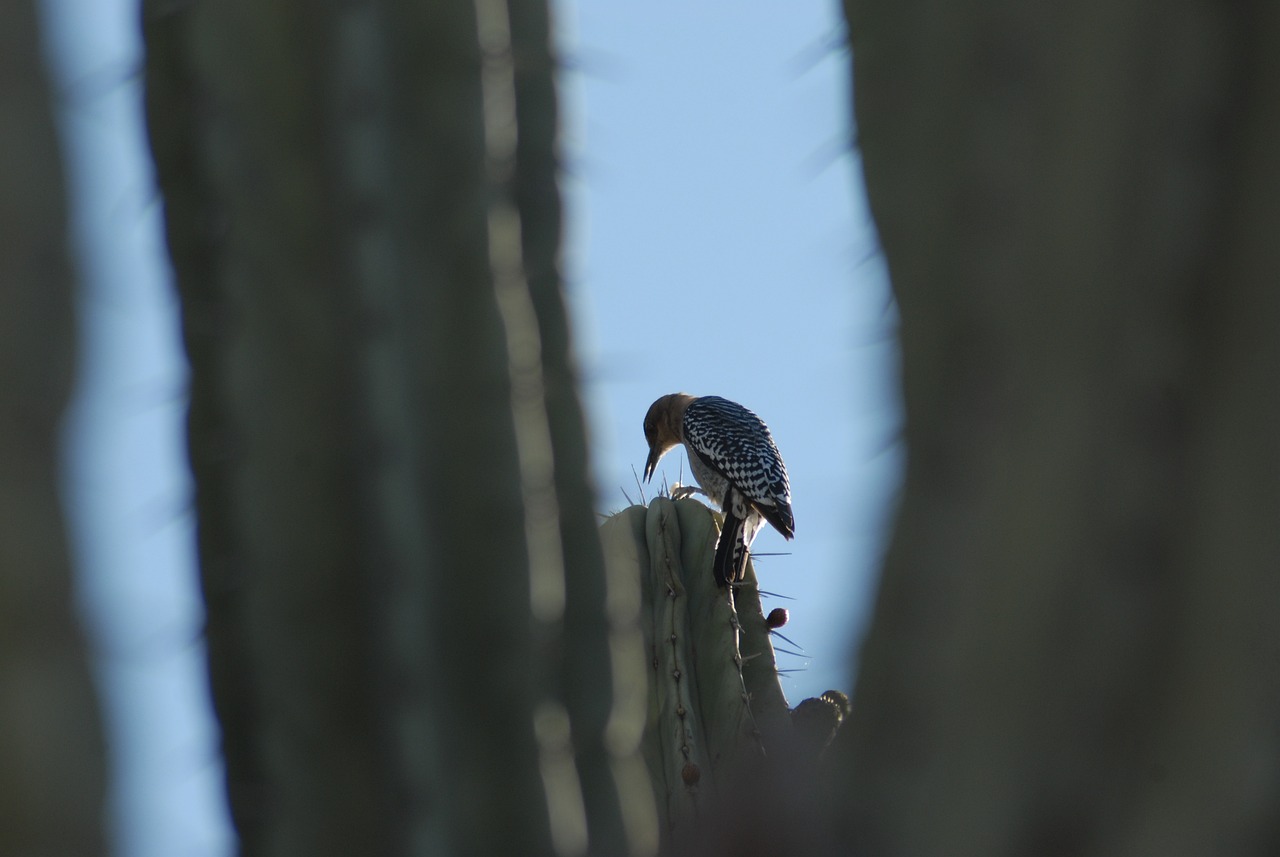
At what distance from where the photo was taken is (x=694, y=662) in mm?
4449

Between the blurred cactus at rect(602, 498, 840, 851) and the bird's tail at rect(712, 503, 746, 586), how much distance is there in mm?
56

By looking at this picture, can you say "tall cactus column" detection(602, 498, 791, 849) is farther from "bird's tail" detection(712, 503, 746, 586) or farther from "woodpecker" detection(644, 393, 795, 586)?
"woodpecker" detection(644, 393, 795, 586)

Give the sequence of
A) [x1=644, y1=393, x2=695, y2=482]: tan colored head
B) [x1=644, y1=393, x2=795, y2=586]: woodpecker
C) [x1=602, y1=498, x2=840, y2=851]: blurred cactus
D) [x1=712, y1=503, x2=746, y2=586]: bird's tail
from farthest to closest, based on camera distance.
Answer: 1. [x1=644, y1=393, x2=695, y2=482]: tan colored head
2. [x1=644, y1=393, x2=795, y2=586]: woodpecker
3. [x1=712, y1=503, x2=746, y2=586]: bird's tail
4. [x1=602, y1=498, x2=840, y2=851]: blurred cactus

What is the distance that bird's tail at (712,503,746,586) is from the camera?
16.0ft

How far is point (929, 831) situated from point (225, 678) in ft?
2.61

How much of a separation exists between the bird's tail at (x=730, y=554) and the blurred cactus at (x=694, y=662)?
0.06 meters

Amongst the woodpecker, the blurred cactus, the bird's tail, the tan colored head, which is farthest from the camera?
the tan colored head

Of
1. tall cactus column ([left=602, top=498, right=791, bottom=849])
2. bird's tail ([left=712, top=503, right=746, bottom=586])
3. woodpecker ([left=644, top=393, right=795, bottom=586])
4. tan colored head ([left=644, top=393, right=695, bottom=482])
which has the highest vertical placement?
tan colored head ([left=644, top=393, right=695, bottom=482])

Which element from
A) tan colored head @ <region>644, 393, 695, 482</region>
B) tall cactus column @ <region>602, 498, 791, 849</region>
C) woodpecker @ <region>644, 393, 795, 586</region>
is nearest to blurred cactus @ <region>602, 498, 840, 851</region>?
tall cactus column @ <region>602, 498, 791, 849</region>

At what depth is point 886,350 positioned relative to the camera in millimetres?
1486

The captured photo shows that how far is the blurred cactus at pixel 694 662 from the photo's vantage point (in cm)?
399

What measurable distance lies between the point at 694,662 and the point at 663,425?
5586 mm

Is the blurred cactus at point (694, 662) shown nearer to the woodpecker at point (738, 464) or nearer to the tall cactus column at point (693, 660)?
the tall cactus column at point (693, 660)

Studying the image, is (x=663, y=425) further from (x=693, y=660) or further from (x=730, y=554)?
(x=693, y=660)
